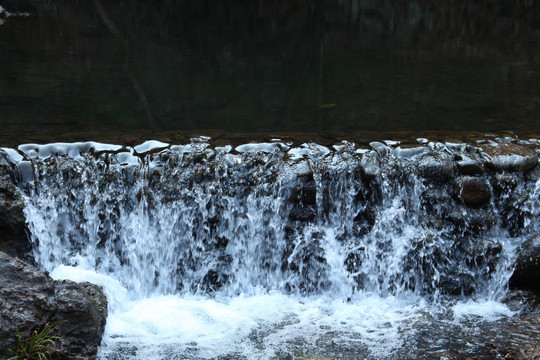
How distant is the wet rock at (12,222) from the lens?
18.2 feet

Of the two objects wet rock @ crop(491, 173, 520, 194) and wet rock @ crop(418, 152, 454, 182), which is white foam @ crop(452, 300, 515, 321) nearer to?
wet rock @ crop(491, 173, 520, 194)

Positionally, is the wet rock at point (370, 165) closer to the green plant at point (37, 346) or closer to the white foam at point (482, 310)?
the white foam at point (482, 310)

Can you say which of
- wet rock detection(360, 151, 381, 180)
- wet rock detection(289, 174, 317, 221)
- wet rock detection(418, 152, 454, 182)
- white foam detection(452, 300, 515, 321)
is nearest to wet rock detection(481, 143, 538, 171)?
wet rock detection(418, 152, 454, 182)

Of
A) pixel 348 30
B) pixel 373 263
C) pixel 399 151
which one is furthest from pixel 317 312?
pixel 348 30

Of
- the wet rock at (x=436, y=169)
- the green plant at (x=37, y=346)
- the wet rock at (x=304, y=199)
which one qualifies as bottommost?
the green plant at (x=37, y=346)

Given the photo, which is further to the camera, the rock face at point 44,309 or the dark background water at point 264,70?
the dark background water at point 264,70

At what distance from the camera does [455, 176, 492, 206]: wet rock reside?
597 cm

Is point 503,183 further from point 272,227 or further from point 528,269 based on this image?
point 272,227

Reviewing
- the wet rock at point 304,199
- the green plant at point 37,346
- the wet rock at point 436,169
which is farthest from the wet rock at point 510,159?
the green plant at point 37,346

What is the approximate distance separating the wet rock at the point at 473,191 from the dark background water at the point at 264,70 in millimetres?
1500

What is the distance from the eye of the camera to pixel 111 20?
48.0 ft

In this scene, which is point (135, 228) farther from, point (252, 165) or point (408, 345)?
point (408, 345)

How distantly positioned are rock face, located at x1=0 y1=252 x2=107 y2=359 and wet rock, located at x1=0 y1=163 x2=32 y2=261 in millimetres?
1276

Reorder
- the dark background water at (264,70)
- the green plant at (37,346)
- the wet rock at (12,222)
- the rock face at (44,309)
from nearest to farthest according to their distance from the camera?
the green plant at (37,346) < the rock face at (44,309) < the wet rock at (12,222) < the dark background water at (264,70)
